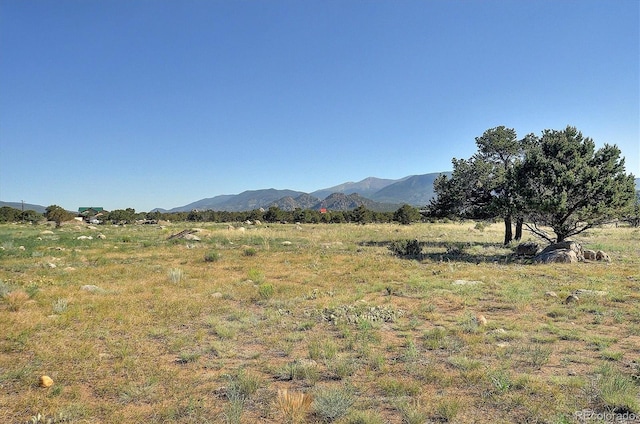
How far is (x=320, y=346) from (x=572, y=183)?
63.3 ft

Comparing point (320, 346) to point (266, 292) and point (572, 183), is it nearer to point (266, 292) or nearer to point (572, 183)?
point (266, 292)

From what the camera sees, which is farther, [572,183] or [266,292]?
Result: [572,183]

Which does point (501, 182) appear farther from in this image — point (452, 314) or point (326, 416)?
point (326, 416)

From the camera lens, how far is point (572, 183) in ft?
64.6

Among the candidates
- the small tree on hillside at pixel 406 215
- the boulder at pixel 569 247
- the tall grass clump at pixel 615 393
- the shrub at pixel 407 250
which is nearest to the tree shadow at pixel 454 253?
the shrub at pixel 407 250

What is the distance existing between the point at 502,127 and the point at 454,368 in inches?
1039

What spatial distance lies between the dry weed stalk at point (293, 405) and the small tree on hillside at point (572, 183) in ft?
63.9

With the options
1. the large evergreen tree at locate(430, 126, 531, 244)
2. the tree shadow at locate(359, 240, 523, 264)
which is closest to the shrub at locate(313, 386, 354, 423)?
the tree shadow at locate(359, 240, 523, 264)

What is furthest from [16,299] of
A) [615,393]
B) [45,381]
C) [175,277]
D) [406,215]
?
[406,215]

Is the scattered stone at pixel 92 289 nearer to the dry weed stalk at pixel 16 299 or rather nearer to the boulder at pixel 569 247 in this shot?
the dry weed stalk at pixel 16 299

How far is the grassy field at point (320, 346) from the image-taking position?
17.1 feet

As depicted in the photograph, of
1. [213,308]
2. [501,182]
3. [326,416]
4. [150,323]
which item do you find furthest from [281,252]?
[326,416]

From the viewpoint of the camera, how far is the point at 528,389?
5.59 metres

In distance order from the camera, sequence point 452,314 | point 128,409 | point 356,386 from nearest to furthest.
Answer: point 128,409 → point 356,386 → point 452,314
